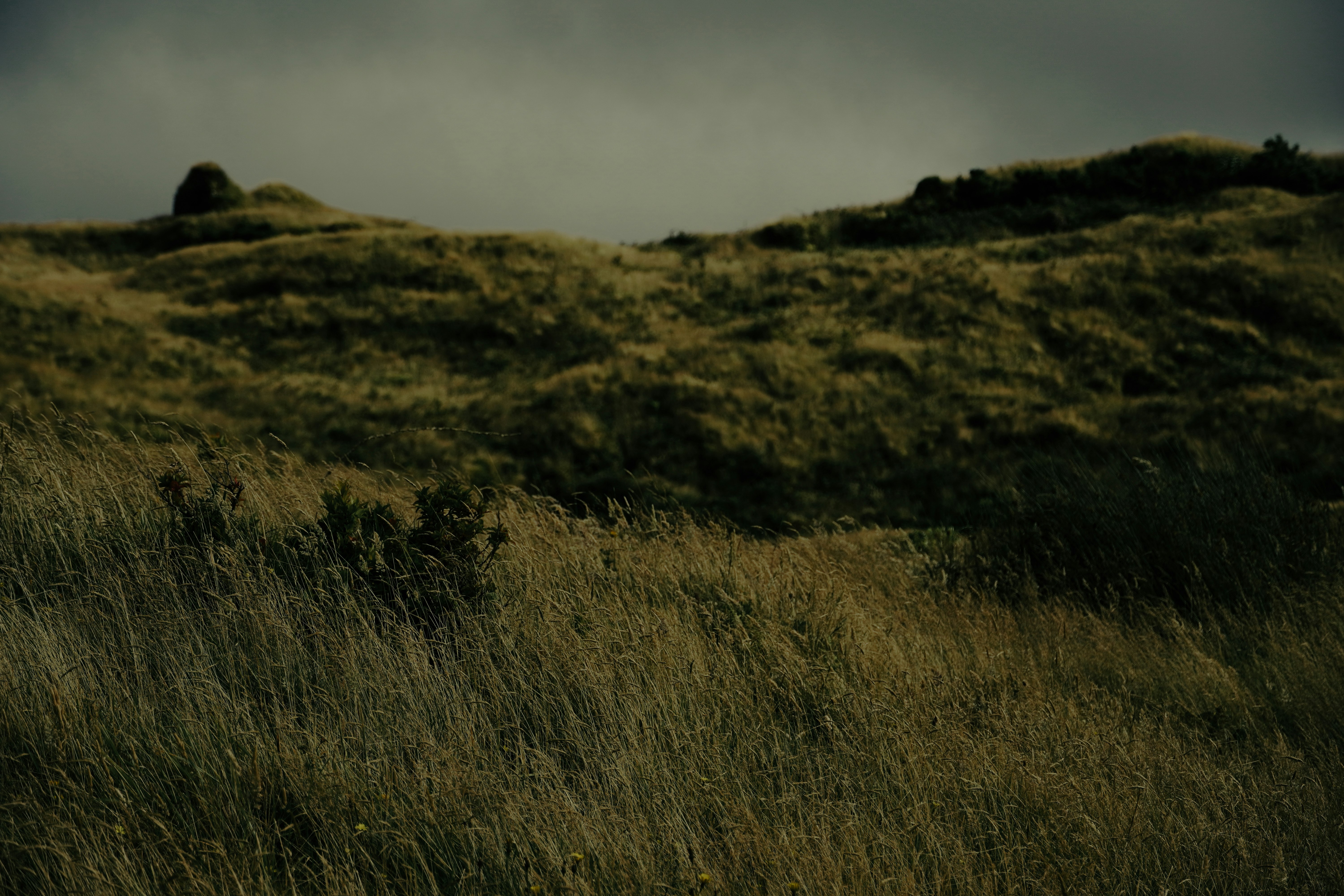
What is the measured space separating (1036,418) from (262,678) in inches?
857

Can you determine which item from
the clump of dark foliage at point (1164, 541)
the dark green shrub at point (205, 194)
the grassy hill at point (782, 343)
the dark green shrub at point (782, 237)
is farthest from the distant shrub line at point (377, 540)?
the dark green shrub at point (205, 194)

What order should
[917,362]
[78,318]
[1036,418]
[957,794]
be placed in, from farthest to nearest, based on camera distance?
1. [78,318]
2. [917,362]
3. [1036,418]
4. [957,794]

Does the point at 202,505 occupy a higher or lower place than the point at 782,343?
lower

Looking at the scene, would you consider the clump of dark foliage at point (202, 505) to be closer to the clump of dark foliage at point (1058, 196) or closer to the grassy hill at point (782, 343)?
the grassy hill at point (782, 343)

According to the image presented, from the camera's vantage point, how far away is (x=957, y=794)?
10.5ft

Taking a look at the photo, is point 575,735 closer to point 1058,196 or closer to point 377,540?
point 377,540

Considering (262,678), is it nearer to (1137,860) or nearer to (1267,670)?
(1137,860)

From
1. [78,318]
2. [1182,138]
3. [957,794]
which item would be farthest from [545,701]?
[1182,138]

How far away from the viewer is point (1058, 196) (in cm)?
4134

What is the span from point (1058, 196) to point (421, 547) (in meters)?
44.6

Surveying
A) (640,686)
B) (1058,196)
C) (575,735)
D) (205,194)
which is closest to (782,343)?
(1058,196)

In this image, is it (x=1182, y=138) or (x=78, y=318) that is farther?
(x=1182, y=138)

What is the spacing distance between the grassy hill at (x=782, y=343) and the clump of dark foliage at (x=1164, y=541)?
5.34 m

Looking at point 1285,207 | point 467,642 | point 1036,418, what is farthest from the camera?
point 1285,207
